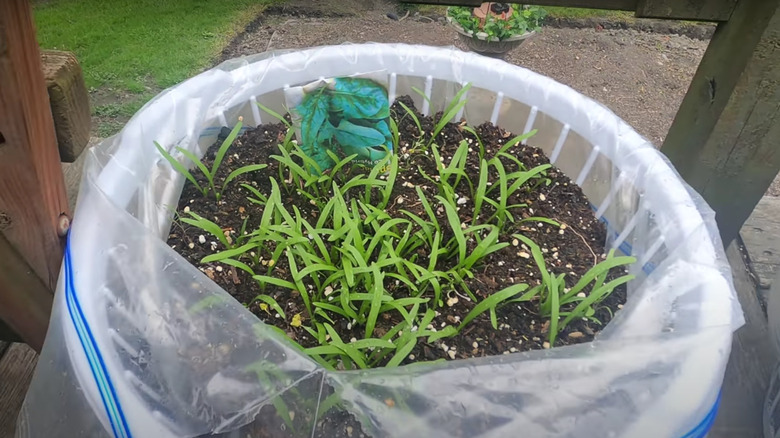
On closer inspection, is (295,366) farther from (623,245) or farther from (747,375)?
(747,375)

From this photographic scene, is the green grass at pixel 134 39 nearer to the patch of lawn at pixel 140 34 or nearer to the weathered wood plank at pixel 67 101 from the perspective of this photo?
the patch of lawn at pixel 140 34

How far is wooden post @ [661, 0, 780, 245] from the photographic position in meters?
0.77

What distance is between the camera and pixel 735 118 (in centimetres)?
84

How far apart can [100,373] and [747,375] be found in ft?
3.58

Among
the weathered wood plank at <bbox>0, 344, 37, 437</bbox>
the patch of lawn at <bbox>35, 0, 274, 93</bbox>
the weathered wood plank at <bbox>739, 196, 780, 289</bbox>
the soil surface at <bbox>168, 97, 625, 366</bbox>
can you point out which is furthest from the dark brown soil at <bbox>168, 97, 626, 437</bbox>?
the patch of lawn at <bbox>35, 0, 274, 93</bbox>

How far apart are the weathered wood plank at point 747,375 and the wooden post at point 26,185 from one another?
1057 mm

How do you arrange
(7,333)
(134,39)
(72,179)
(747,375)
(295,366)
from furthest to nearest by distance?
(134,39)
(72,179)
(747,375)
(7,333)
(295,366)

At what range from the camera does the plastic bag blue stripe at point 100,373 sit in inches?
20.6

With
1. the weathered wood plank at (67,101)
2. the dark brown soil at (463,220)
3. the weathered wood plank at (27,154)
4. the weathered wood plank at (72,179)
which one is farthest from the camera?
the weathered wood plank at (72,179)

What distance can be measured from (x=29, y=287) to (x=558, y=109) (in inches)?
31.2

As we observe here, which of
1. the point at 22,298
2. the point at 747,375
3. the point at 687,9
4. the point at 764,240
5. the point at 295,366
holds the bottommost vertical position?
the point at 747,375

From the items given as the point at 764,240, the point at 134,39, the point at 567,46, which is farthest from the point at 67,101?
the point at 567,46

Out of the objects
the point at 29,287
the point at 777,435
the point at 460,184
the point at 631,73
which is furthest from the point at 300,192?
the point at 631,73

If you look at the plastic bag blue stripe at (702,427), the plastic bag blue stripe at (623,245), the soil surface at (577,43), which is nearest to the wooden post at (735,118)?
the plastic bag blue stripe at (623,245)
